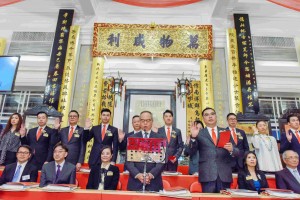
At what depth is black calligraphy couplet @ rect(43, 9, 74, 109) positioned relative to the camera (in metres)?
5.54

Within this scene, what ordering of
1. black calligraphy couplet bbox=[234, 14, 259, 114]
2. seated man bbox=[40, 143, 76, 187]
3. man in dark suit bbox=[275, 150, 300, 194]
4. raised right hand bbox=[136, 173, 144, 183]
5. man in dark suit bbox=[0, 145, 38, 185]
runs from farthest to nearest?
black calligraphy couplet bbox=[234, 14, 259, 114]
man in dark suit bbox=[0, 145, 38, 185]
seated man bbox=[40, 143, 76, 187]
man in dark suit bbox=[275, 150, 300, 194]
raised right hand bbox=[136, 173, 144, 183]

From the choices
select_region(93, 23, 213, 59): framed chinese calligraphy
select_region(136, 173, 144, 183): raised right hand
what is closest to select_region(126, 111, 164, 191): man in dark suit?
select_region(136, 173, 144, 183): raised right hand

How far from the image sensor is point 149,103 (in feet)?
21.1

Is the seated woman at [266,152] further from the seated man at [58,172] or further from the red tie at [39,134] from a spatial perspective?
the red tie at [39,134]

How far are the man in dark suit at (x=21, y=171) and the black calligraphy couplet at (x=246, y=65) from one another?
4.54 m

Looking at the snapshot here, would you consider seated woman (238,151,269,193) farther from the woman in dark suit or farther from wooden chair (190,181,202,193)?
the woman in dark suit

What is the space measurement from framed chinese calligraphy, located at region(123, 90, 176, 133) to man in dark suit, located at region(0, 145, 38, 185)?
3.44 metres

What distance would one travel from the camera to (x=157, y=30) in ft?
20.4

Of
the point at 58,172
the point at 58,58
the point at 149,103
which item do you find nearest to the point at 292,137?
the point at 58,172

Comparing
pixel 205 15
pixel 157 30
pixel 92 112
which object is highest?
pixel 205 15

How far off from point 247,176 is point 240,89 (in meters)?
3.45

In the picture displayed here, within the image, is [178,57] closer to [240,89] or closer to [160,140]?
[240,89]

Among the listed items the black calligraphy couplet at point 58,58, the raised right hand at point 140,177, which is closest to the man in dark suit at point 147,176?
the raised right hand at point 140,177

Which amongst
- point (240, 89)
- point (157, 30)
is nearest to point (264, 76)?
point (240, 89)
